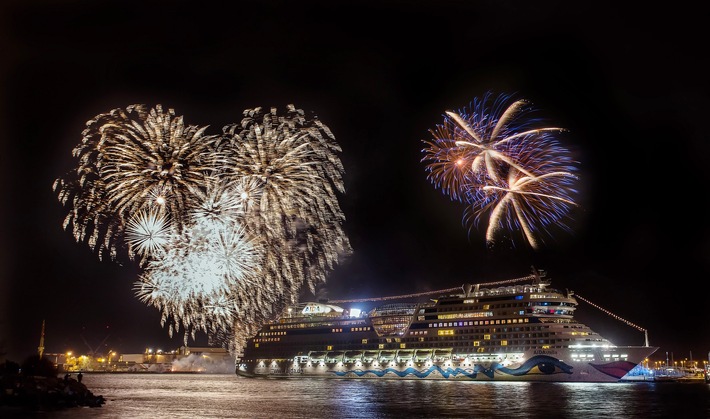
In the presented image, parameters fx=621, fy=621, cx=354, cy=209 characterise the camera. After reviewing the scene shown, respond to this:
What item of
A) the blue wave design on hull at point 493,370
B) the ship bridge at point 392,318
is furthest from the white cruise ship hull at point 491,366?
the ship bridge at point 392,318

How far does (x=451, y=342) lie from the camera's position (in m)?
92.8

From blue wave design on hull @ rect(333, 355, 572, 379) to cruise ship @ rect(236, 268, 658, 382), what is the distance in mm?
128

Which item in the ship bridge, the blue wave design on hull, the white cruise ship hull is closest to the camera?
the white cruise ship hull

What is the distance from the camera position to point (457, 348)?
91.8m

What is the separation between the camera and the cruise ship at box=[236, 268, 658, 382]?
263ft

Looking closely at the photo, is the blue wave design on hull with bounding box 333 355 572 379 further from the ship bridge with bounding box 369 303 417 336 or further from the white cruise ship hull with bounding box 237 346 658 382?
the ship bridge with bounding box 369 303 417 336

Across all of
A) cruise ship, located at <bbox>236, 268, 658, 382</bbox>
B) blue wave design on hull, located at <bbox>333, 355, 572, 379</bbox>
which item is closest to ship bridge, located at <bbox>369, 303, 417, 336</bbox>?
cruise ship, located at <bbox>236, 268, 658, 382</bbox>

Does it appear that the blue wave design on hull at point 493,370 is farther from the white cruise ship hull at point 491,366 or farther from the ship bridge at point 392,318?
the ship bridge at point 392,318

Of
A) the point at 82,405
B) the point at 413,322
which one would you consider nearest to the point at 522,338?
the point at 413,322

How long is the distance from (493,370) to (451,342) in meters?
8.40

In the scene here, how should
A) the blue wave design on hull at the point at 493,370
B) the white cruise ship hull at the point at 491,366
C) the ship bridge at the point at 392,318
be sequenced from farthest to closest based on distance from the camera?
the ship bridge at the point at 392,318 → the blue wave design on hull at the point at 493,370 → the white cruise ship hull at the point at 491,366

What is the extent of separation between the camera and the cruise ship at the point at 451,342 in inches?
3162

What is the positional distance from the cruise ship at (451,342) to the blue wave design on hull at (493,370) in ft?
0.42

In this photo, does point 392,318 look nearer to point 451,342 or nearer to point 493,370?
point 451,342
